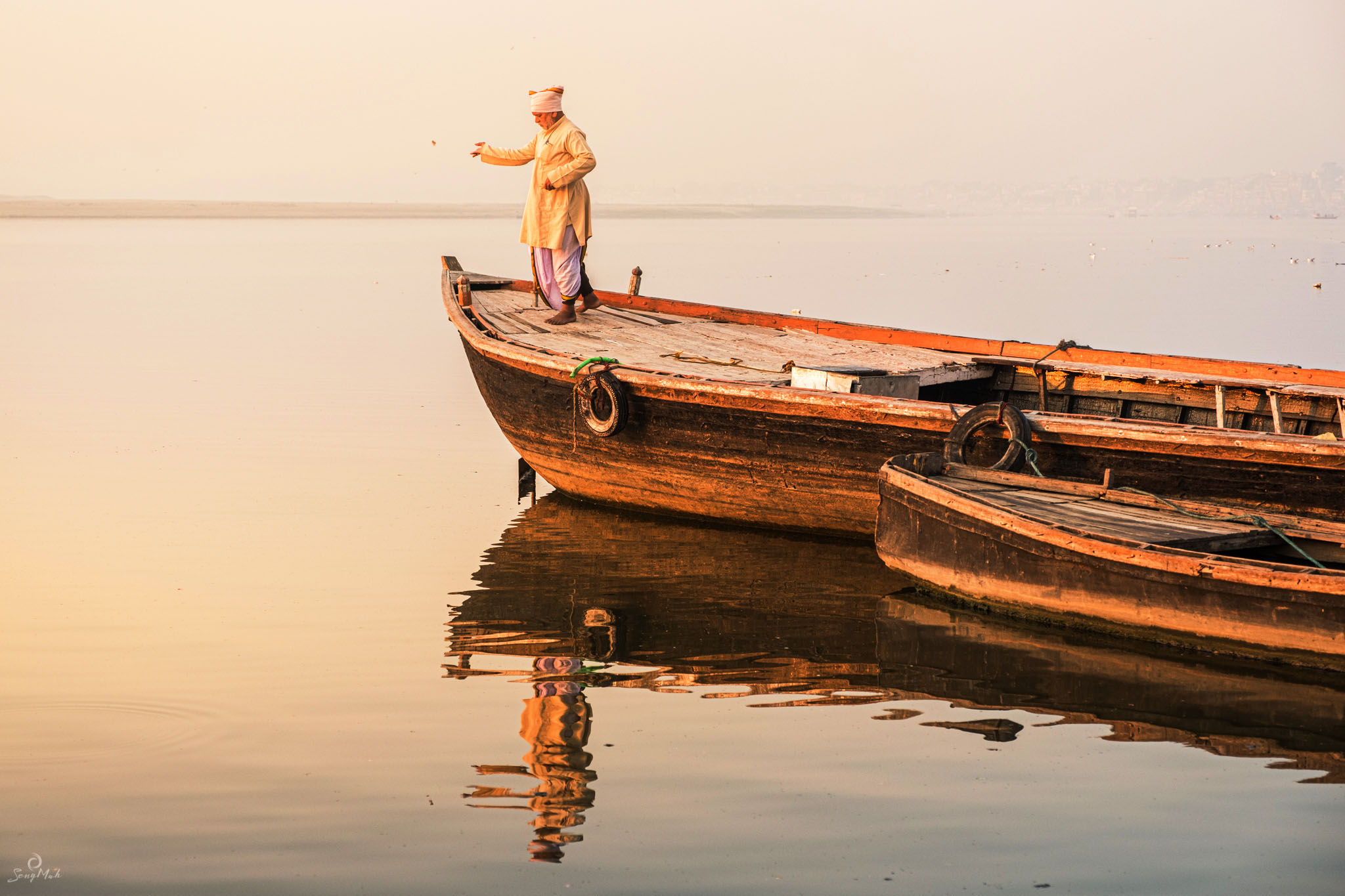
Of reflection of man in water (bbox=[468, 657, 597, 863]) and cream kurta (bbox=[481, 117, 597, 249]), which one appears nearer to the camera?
reflection of man in water (bbox=[468, 657, 597, 863])

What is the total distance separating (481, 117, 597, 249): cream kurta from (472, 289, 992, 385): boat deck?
732 mm

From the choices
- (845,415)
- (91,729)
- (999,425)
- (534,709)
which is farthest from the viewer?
(845,415)

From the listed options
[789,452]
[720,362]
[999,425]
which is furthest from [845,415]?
[720,362]

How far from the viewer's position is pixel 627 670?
6.08m

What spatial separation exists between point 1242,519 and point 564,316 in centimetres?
543

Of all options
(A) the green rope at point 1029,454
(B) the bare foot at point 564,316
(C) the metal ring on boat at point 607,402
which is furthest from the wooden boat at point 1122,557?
(B) the bare foot at point 564,316

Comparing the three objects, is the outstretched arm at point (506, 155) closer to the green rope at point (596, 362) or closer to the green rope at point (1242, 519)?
the green rope at point (596, 362)

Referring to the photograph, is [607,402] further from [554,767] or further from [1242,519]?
[1242,519]

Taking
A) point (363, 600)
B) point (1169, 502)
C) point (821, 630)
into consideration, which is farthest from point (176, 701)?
point (1169, 502)

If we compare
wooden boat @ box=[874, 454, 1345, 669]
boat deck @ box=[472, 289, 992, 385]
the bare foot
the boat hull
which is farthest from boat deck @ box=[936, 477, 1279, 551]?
the bare foot

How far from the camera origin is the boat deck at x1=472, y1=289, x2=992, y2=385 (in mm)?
8562

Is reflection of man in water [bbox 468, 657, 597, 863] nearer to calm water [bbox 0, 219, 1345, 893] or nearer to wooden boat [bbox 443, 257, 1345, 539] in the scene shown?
calm water [bbox 0, 219, 1345, 893]

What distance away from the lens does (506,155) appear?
9.91 m

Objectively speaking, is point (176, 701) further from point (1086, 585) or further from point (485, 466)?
point (485, 466)
